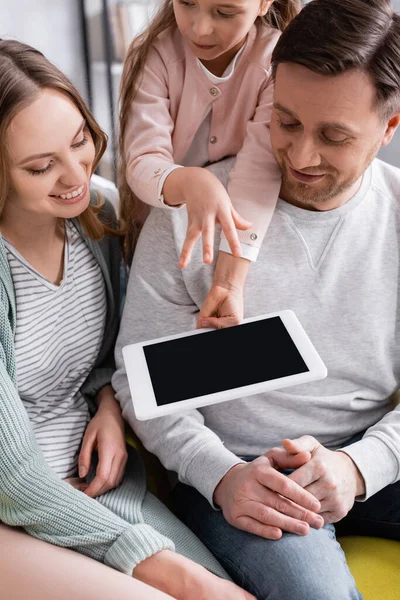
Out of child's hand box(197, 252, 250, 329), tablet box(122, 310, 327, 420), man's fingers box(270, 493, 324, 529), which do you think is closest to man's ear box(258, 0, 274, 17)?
child's hand box(197, 252, 250, 329)

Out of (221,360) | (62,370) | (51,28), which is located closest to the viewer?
(221,360)

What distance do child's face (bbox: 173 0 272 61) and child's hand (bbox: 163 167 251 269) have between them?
0.27 m

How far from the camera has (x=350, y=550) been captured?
1.31 meters

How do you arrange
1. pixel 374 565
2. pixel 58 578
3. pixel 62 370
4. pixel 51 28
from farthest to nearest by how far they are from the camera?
pixel 51 28
pixel 62 370
pixel 374 565
pixel 58 578

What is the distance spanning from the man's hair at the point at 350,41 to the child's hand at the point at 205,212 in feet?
0.84

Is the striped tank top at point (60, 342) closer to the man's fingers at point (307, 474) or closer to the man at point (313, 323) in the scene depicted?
the man at point (313, 323)

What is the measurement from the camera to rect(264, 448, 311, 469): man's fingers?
3.94ft

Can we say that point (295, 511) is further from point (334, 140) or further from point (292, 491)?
point (334, 140)

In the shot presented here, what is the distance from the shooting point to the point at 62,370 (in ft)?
4.52

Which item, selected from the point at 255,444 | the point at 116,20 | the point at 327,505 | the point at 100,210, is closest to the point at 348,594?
the point at 327,505

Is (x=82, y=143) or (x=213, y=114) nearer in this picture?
(x=82, y=143)

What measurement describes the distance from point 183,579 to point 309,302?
1.77ft

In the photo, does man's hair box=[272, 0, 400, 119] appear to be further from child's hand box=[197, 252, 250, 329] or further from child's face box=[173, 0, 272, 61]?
child's hand box=[197, 252, 250, 329]

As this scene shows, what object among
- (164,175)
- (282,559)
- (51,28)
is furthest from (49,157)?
(51,28)
